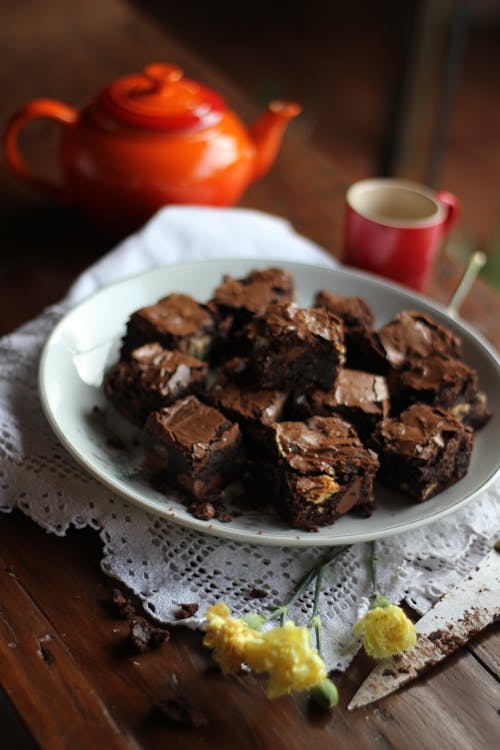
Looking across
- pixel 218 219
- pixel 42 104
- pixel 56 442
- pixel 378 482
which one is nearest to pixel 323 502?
pixel 378 482

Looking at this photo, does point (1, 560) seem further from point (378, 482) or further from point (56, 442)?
point (378, 482)

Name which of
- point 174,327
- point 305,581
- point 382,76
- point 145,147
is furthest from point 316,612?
point 382,76

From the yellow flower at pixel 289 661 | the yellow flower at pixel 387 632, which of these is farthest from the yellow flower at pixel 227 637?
the yellow flower at pixel 387 632

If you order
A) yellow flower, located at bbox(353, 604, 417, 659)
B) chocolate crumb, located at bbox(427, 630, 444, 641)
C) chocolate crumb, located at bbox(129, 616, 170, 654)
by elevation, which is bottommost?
chocolate crumb, located at bbox(129, 616, 170, 654)

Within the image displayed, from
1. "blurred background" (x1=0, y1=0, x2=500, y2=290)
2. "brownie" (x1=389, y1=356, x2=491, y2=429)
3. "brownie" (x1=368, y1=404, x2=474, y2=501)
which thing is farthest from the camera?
"blurred background" (x1=0, y1=0, x2=500, y2=290)

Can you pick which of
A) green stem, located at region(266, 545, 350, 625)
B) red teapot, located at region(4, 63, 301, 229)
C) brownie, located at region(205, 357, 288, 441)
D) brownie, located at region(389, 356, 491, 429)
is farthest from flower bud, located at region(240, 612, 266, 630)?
red teapot, located at region(4, 63, 301, 229)

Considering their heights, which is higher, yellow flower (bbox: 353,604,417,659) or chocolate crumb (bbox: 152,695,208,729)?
yellow flower (bbox: 353,604,417,659)

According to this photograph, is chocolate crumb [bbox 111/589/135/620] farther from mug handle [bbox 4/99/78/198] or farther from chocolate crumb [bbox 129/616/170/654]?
mug handle [bbox 4/99/78/198]
